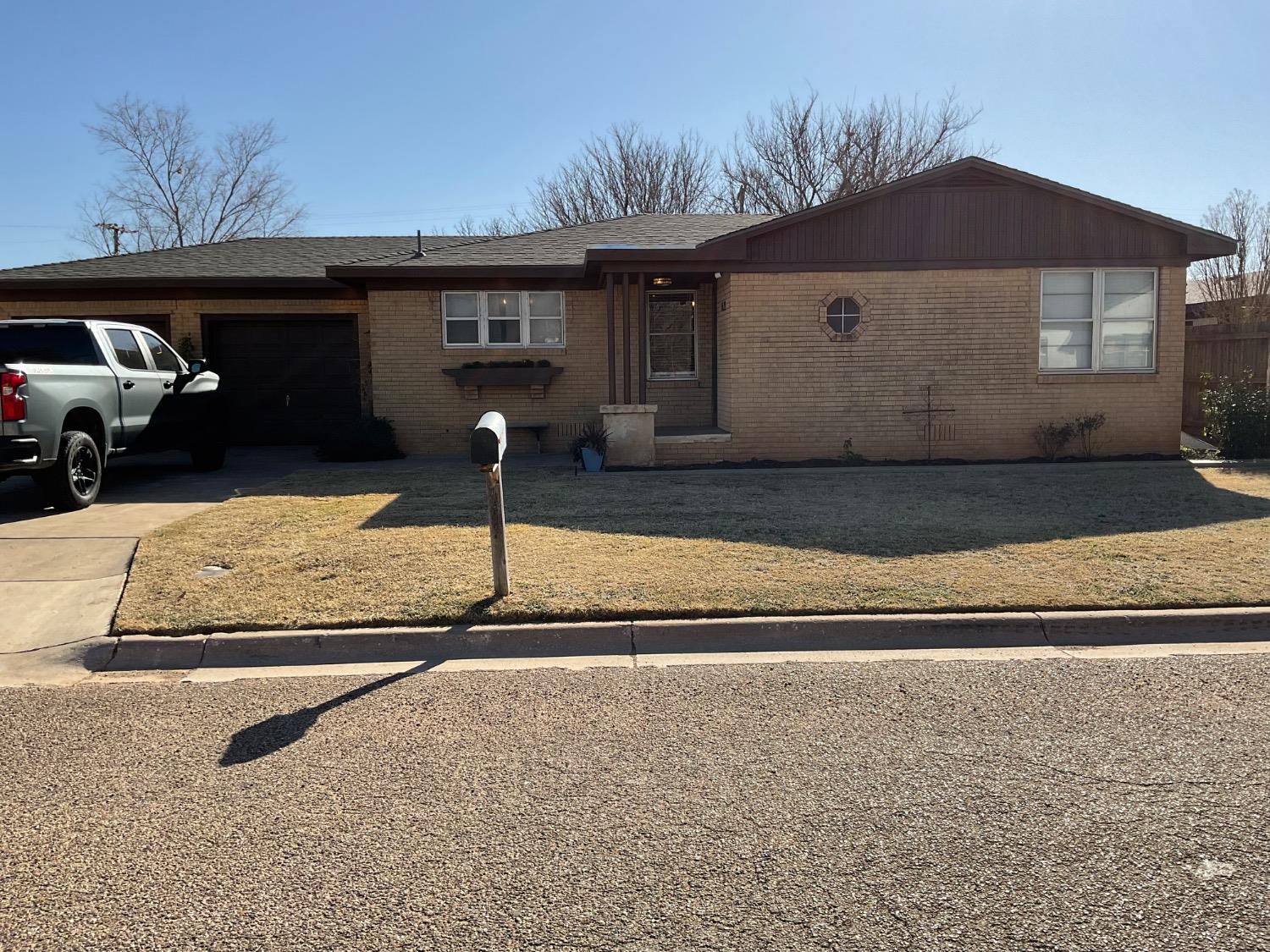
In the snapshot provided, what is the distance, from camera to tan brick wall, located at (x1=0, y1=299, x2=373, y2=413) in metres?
16.6

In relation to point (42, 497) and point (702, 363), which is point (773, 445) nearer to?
point (702, 363)

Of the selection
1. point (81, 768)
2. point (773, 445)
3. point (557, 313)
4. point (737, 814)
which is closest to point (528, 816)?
point (737, 814)


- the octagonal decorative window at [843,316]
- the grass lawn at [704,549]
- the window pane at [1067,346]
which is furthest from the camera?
the window pane at [1067,346]

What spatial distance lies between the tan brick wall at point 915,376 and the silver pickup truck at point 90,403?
6366 mm

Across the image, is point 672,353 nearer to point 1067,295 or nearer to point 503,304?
point 503,304

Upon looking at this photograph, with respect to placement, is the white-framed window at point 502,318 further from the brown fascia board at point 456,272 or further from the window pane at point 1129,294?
the window pane at point 1129,294

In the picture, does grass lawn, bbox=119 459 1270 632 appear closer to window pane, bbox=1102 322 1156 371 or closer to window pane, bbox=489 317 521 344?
window pane, bbox=1102 322 1156 371

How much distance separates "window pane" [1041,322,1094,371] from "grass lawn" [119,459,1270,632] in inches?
104

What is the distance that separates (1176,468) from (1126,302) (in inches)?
105

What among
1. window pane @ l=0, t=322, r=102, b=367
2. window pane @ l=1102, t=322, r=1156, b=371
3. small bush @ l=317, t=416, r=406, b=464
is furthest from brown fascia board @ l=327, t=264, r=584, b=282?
window pane @ l=1102, t=322, r=1156, b=371

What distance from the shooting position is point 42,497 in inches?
400

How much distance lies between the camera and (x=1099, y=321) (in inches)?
534

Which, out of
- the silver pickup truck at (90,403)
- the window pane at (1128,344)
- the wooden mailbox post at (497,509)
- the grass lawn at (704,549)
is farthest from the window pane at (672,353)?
the wooden mailbox post at (497,509)

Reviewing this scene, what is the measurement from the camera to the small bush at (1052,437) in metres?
13.4
